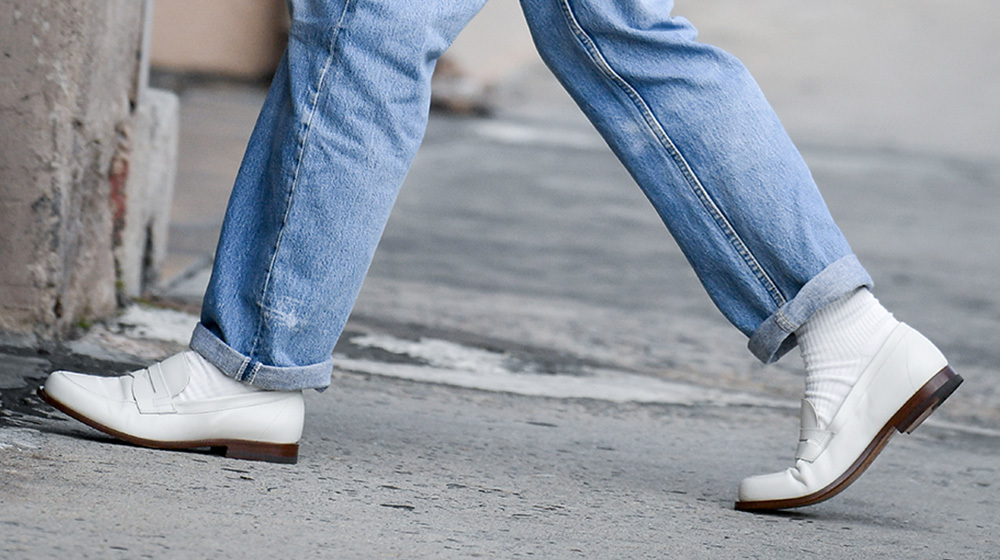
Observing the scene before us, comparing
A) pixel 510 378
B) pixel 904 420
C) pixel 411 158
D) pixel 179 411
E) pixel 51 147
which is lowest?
pixel 510 378

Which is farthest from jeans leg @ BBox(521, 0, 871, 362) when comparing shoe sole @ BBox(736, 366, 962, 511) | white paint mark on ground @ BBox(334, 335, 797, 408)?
white paint mark on ground @ BBox(334, 335, 797, 408)

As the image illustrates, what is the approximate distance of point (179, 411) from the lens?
1.45 m

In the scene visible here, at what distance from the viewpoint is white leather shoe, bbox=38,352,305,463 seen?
1440 millimetres

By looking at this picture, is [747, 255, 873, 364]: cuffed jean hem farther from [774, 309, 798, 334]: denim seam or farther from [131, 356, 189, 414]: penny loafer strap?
[131, 356, 189, 414]: penny loafer strap

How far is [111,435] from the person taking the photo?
145 centimetres

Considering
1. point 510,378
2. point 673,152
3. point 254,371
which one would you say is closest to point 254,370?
point 254,371

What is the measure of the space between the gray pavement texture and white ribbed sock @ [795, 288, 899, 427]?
0.16 metres

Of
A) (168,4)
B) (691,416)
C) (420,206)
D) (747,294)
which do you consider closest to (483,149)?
(420,206)

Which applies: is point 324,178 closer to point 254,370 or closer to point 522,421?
point 254,370

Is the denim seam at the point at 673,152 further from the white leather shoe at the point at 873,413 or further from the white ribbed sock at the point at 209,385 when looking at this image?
the white ribbed sock at the point at 209,385

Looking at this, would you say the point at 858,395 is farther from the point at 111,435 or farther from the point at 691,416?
the point at 111,435

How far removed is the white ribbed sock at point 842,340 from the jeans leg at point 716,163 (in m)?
0.03

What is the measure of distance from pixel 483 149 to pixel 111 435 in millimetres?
5188

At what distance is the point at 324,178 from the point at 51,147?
0.67m
